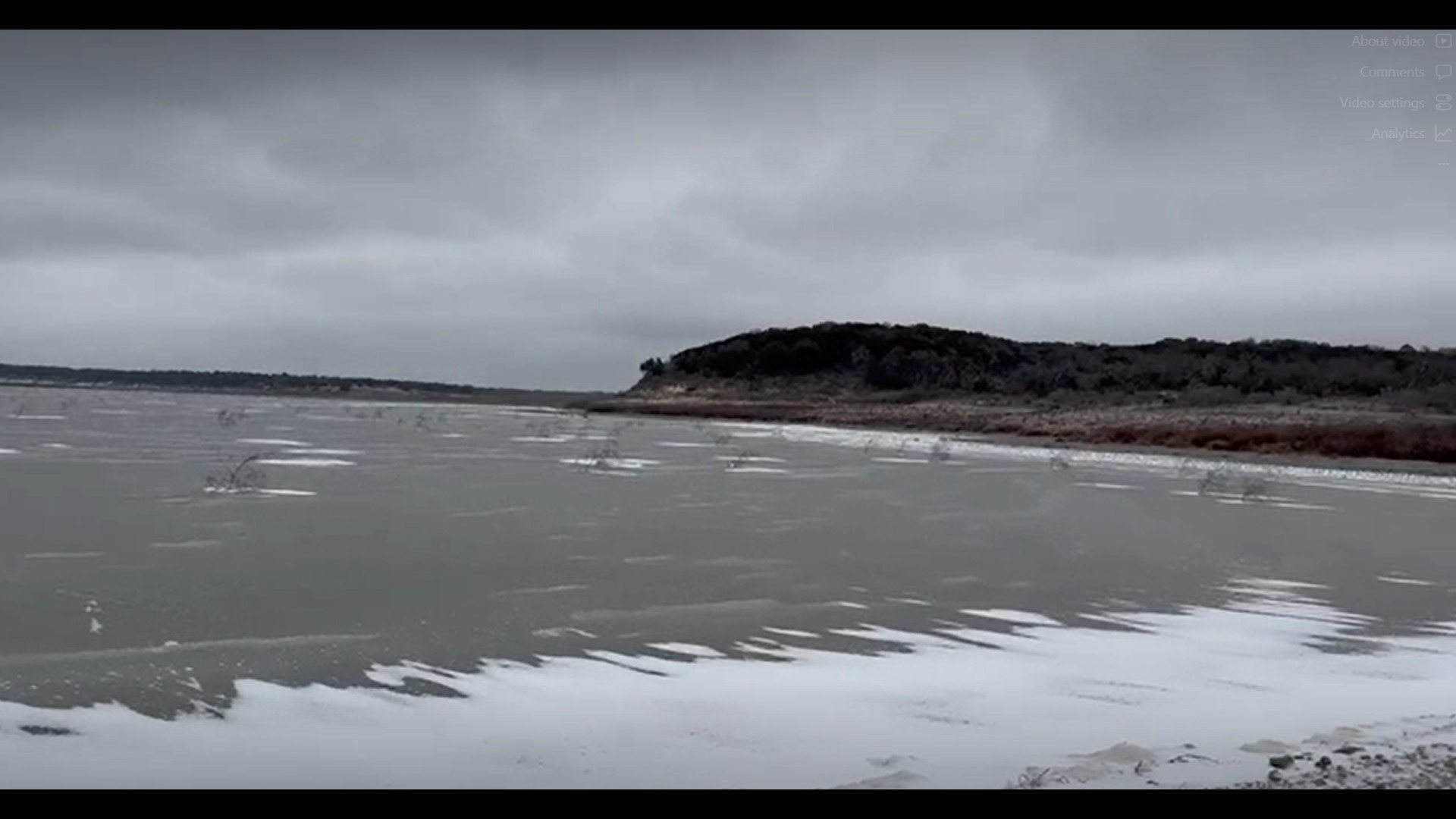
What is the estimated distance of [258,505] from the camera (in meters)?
12.4

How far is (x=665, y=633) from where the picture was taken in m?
6.91

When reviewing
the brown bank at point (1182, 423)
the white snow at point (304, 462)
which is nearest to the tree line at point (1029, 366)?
the brown bank at point (1182, 423)

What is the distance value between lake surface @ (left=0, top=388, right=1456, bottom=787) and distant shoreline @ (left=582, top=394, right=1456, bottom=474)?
45.4 feet

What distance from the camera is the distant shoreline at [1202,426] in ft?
92.1

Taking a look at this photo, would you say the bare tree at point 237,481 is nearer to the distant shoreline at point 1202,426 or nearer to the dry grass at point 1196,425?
the distant shoreline at point 1202,426

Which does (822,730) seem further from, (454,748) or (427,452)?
(427,452)

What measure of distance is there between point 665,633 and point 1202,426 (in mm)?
33982

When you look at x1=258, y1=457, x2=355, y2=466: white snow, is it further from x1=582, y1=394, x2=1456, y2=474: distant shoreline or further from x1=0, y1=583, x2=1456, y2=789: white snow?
x1=582, y1=394, x2=1456, y2=474: distant shoreline

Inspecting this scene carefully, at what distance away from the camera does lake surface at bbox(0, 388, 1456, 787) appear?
15.4 feet

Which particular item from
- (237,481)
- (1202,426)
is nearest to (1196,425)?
(1202,426)

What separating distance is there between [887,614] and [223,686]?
13.5ft

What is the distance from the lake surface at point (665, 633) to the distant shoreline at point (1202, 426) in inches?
544
